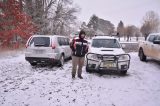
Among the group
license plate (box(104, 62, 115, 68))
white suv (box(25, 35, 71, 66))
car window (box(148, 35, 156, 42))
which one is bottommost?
license plate (box(104, 62, 115, 68))

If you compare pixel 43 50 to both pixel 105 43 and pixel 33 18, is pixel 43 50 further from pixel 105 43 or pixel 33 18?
pixel 33 18

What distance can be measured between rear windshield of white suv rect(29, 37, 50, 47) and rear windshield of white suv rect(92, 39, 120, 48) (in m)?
2.34

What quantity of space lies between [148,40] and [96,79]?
664cm

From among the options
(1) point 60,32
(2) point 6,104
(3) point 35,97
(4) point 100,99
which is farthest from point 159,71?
(1) point 60,32

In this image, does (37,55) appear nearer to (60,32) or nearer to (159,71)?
(159,71)

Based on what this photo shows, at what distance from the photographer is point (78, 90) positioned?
8.05 m

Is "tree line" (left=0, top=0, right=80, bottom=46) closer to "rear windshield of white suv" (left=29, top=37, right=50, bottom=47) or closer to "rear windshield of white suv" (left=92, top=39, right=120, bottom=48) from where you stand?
"rear windshield of white suv" (left=29, top=37, right=50, bottom=47)

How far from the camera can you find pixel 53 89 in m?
8.16

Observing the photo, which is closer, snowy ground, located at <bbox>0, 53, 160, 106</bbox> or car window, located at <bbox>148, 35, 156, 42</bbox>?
snowy ground, located at <bbox>0, 53, 160, 106</bbox>

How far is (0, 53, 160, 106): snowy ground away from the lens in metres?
6.88

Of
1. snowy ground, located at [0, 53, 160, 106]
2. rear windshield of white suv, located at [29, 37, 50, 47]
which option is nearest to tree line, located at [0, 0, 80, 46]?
rear windshield of white suv, located at [29, 37, 50, 47]

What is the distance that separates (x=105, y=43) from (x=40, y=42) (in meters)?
3.26

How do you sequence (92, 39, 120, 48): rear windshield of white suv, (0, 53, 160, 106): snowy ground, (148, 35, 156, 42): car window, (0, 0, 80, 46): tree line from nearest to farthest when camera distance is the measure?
1. (0, 53, 160, 106): snowy ground
2. (92, 39, 120, 48): rear windshield of white suv
3. (148, 35, 156, 42): car window
4. (0, 0, 80, 46): tree line

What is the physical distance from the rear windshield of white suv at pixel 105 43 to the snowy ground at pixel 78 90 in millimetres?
1561
